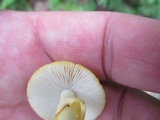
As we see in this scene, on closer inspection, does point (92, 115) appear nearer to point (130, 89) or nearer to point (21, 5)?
point (130, 89)

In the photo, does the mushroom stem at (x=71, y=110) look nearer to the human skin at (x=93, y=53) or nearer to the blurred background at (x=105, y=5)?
the human skin at (x=93, y=53)

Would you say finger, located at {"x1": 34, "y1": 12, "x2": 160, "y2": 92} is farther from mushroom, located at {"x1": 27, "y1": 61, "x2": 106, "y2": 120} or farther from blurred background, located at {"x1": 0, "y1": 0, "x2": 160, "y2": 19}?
blurred background, located at {"x1": 0, "y1": 0, "x2": 160, "y2": 19}

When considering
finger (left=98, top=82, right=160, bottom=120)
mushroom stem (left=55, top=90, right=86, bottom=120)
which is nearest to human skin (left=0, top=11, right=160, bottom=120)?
finger (left=98, top=82, right=160, bottom=120)

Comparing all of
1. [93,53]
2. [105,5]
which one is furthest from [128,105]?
[105,5]

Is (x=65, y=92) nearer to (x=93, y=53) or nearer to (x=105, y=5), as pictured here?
(x=93, y=53)

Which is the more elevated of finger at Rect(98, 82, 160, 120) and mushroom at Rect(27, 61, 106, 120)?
mushroom at Rect(27, 61, 106, 120)

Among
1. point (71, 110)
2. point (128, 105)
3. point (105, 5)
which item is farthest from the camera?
point (105, 5)

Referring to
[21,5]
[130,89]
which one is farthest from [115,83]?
[21,5]
